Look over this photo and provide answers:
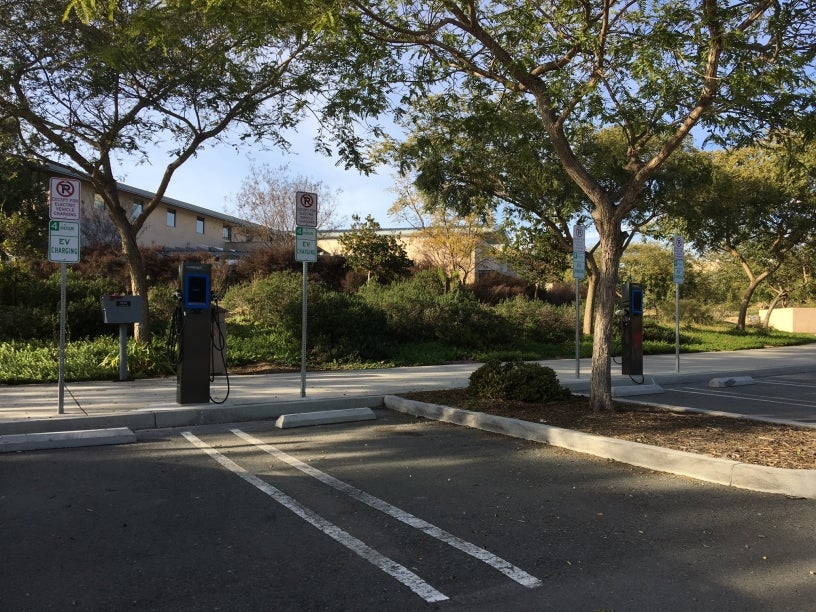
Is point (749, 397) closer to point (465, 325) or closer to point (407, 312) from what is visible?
point (465, 325)

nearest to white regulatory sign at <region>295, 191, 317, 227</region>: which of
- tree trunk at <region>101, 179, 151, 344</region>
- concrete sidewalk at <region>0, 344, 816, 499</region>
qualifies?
concrete sidewalk at <region>0, 344, 816, 499</region>

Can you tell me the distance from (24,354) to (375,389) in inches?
260

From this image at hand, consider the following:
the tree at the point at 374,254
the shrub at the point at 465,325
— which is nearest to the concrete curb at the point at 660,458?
the shrub at the point at 465,325

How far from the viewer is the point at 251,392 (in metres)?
9.88

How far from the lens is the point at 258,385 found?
10688 mm

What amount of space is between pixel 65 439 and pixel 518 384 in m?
5.56

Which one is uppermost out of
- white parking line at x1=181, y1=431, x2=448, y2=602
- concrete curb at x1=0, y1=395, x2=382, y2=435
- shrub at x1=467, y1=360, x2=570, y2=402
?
shrub at x1=467, y1=360, x2=570, y2=402

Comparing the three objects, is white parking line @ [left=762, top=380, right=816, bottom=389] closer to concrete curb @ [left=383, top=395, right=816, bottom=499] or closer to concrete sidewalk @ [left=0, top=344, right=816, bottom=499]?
concrete sidewalk @ [left=0, top=344, right=816, bottom=499]

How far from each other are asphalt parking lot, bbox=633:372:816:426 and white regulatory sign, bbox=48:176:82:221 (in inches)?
330

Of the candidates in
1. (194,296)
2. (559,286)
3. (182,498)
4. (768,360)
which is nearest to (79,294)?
(194,296)

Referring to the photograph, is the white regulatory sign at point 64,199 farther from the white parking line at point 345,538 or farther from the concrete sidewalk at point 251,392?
the white parking line at point 345,538

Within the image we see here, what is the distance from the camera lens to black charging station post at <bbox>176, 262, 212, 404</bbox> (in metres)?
8.42

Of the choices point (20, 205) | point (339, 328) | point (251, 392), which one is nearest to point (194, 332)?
point (251, 392)

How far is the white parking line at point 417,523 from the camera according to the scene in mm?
3754
